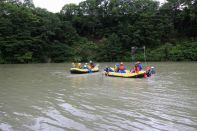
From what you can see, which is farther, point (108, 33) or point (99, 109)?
point (108, 33)

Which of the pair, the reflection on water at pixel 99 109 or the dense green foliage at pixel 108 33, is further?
the dense green foliage at pixel 108 33

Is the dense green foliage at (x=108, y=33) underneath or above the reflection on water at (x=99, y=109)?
above

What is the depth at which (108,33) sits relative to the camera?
48.2 metres

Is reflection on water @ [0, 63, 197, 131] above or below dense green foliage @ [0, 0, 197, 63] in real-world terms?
below

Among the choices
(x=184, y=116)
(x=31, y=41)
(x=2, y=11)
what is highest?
(x=2, y=11)

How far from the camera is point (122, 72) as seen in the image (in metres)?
21.1

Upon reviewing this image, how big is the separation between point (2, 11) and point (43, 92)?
32112 millimetres

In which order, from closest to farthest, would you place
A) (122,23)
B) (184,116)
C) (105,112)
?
1. (184,116)
2. (105,112)
3. (122,23)

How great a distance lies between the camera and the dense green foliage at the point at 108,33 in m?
40.3

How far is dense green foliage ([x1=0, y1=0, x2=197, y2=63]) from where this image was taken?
4031cm

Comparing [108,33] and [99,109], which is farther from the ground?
[108,33]

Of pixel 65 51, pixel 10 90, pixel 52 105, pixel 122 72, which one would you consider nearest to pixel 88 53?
pixel 65 51

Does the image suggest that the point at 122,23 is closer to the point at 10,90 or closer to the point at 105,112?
the point at 10,90

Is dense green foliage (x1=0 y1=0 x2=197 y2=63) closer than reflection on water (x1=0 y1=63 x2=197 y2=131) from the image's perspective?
No
